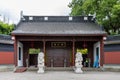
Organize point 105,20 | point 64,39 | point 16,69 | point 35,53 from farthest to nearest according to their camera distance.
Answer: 1. point 105,20
2. point 35,53
3. point 64,39
4. point 16,69

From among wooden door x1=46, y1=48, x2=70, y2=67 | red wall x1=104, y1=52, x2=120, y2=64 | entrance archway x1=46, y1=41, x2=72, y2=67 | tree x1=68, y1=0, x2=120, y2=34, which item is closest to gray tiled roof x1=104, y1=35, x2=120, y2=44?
red wall x1=104, y1=52, x2=120, y2=64

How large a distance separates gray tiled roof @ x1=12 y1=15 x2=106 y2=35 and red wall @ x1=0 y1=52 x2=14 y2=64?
2392mm

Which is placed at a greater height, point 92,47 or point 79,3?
point 79,3

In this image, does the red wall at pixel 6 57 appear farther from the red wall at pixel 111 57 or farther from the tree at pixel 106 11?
the tree at pixel 106 11

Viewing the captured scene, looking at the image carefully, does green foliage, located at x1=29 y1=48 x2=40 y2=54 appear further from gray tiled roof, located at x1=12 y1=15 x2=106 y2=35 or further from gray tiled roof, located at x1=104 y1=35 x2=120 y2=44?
gray tiled roof, located at x1=104 y1=35 x2=120 y2=44

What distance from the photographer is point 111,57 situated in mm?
23281

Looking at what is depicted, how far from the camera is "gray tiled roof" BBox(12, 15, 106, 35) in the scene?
71.8 feet

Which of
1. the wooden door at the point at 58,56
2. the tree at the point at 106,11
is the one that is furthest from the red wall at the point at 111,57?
the tree at the point at 106,11

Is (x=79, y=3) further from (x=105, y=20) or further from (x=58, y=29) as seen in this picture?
(x=58, y=29)

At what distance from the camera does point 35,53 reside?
2538 cm

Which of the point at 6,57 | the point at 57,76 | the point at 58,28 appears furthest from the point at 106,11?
the point at 57,76

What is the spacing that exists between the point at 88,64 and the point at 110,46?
2.76 meters

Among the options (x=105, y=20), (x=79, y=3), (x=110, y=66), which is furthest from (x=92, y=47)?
(x=79, y=3)

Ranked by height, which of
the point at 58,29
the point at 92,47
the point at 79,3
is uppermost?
the point at 79,3
